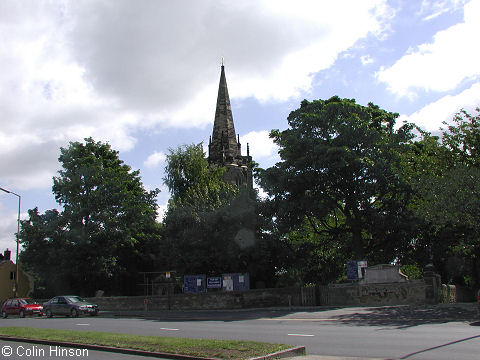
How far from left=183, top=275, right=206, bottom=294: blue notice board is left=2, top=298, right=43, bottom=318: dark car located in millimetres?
10599

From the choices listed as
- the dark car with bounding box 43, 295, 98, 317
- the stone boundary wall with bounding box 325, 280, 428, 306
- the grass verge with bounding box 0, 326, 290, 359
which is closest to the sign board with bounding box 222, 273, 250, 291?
the stone boundary wall with bounding box 325, 280, 428, 306

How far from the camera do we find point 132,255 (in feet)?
145

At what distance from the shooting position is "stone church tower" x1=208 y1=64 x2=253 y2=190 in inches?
2741

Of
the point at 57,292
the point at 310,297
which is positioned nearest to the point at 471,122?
the point at 310,297

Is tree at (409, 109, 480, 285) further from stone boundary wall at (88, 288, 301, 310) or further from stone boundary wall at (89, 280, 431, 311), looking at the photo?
stone boundary wall at (88, 288, 301, 310)

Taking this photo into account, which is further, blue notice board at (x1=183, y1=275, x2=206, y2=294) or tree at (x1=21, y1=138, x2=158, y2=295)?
tree at (x1=21, y1=138, x2=158, y2=295)

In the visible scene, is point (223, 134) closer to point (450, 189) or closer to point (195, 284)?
point (195, 284)

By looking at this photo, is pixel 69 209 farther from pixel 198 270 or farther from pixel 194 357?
pixel 194 357

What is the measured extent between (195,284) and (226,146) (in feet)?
131

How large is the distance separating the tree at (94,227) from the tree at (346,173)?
15449mm

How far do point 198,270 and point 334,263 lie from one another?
1241cm

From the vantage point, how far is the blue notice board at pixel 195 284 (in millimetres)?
32562

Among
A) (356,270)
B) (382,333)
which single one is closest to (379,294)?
(356,270)

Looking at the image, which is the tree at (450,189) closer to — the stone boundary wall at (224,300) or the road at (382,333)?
the road at (382,333)
